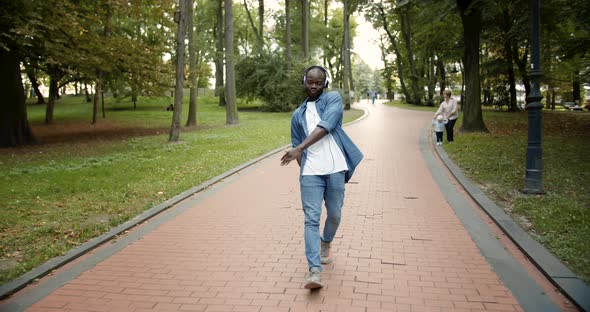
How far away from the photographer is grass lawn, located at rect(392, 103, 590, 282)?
5.21m

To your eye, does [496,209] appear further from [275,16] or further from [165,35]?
[275,16]

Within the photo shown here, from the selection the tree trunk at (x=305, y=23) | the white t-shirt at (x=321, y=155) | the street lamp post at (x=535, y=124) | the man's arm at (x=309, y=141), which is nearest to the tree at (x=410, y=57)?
the tree trunk at (x=305, y=23)

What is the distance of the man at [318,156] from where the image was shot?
409 cm

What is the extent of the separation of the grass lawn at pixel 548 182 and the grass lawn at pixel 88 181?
562cm

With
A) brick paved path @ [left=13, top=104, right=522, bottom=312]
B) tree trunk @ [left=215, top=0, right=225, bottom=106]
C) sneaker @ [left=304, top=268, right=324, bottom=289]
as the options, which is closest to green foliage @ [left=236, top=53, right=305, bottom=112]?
tree trunk @ [left=215, top=0, right=225, bottom=106]

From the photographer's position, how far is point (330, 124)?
4.08m

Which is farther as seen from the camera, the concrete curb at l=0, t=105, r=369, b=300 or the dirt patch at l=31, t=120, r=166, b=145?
the dirt patch at l=31, t=120, r=166, b=145

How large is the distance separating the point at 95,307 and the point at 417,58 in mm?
47795

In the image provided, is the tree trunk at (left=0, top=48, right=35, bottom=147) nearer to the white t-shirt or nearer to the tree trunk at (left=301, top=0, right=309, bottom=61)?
the white t-shirt

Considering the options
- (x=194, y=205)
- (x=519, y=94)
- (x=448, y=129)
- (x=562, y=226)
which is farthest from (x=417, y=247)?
(x=519, y=94)

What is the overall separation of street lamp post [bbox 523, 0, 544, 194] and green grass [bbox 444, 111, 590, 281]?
9.1 inches

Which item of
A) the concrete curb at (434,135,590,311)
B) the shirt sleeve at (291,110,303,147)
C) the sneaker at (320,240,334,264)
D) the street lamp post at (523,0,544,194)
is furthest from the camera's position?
the street lamp post at (523,0,544,194)

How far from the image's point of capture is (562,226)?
18.6ft

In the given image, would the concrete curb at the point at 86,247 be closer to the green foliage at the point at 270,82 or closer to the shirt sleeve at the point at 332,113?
the shirt sleeve at the point at 332,113
